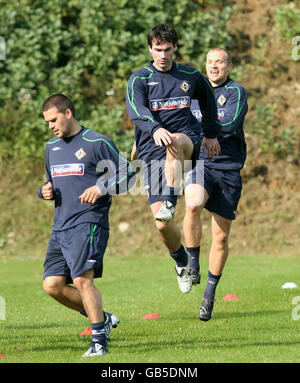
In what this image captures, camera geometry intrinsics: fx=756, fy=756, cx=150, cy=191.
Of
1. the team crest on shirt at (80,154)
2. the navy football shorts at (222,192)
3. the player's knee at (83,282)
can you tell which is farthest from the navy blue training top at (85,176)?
the navy football shorts at (222,192)

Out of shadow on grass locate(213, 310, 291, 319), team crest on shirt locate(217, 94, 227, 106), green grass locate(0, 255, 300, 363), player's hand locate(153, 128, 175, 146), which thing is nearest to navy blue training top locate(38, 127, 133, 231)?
player's hand locate(153, 128, 175, 146)

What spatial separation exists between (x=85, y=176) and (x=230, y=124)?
237 cm

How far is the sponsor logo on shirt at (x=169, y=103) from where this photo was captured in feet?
24.5

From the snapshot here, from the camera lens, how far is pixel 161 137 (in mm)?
6957

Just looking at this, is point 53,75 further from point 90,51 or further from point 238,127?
point 238,127

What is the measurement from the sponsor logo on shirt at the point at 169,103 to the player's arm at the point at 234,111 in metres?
0.90

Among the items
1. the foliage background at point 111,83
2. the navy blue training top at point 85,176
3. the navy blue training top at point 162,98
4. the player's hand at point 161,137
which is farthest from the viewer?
the foliage background at point 111,83

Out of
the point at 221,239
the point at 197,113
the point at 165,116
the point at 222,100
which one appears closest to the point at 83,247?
the point at 165,116

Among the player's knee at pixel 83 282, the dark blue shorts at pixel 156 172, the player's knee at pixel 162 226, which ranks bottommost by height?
the player's knee at pixel 83 282

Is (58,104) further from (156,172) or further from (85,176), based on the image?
(156,172)

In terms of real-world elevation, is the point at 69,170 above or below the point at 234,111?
below

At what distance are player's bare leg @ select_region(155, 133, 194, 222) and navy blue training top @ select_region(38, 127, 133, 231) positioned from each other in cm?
93

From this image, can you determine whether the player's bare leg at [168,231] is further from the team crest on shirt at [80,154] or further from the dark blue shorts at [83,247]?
the team crest on shirt at [80,154]

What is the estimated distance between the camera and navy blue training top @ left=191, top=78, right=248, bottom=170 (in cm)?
831
